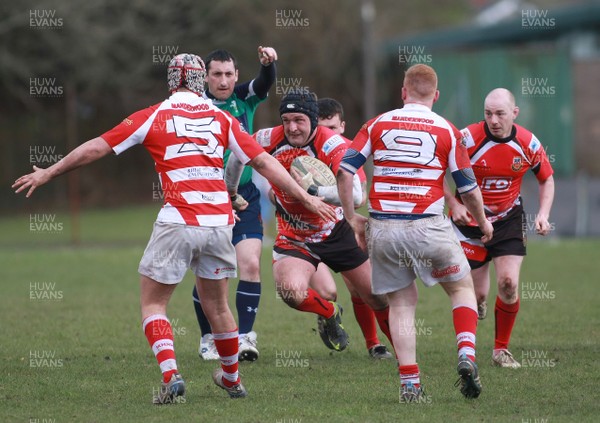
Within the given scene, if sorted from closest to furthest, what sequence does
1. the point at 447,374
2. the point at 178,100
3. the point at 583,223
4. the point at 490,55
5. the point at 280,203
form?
the point at 178,100
the point at 447,374
the point at 280,203
the point at 583,223
the point at 490,55

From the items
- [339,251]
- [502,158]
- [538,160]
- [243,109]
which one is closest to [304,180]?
[339,251]

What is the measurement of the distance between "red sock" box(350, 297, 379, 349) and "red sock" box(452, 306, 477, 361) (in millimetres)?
1948

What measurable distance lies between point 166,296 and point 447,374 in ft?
7.53

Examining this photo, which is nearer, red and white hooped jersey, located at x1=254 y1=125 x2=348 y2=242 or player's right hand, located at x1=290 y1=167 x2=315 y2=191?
player's right hand, located at x1=290 y1=167 x2=315 y2=191

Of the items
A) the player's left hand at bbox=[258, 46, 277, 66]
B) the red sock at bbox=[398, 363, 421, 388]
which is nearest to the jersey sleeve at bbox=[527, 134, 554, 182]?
the player's left hand at bbox=[258, 46, 277, 66]

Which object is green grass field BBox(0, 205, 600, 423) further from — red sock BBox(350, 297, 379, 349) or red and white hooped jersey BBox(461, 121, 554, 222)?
red and white hooped jersey BBox(461, 121, 554, 222)

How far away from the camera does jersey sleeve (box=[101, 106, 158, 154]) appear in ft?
20.6

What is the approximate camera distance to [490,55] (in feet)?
106

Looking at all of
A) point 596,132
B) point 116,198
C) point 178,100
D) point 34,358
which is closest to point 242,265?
point 34,358

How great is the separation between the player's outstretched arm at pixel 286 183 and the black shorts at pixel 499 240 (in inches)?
82.0

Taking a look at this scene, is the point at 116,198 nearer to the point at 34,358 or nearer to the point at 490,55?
the point at 490,55

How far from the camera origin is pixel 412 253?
6473mm

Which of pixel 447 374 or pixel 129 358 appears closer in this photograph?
pixel 447 374

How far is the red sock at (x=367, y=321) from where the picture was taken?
8.50 meters
